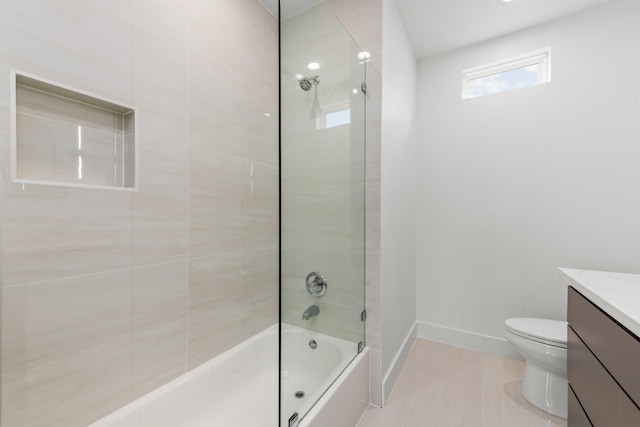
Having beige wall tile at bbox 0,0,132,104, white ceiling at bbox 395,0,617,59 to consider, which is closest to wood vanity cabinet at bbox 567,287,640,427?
white ceiling at bbox 395,0,617,59

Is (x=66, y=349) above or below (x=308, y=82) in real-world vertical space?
below

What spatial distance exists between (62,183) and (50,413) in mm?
780

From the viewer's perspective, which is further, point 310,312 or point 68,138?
point 310,312

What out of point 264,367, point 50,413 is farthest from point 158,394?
point 264,367

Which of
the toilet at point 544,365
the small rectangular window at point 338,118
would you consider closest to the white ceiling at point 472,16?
the small rectangular window at point 338,118

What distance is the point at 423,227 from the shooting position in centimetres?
257

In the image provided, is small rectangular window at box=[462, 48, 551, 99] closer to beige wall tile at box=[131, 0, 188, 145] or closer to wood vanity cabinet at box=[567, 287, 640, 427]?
wood vanity cabinet at box=[567, 287, 640, 427]

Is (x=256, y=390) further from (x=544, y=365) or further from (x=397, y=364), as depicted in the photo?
(x=544, y=365)

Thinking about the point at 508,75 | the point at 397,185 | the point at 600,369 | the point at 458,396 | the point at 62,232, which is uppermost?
the point at 508,75

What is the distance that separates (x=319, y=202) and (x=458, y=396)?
1.50 meters

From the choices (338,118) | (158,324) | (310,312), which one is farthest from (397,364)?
(338,118)

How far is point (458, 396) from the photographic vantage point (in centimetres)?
176

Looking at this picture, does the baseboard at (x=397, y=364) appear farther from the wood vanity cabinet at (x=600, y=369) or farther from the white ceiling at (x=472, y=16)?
the white ceiling at (x=472, y=16)

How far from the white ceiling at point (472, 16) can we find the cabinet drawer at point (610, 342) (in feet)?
6.03
